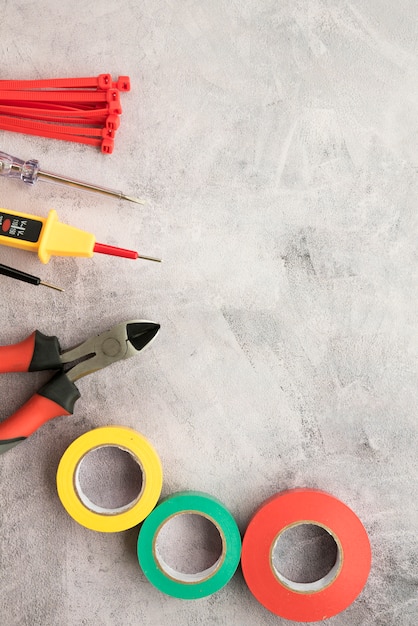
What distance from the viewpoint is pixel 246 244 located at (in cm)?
130

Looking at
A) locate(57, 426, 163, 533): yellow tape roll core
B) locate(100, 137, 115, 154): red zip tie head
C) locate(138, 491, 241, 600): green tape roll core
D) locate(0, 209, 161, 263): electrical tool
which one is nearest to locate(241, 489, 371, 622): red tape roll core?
locate(138, 491, 241, 600): green tape roll core

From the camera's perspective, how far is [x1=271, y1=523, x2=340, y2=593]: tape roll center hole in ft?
4.35

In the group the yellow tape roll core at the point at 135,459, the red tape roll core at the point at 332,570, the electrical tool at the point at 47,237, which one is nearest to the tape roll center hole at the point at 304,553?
the red tape roll core at the point at 332,570

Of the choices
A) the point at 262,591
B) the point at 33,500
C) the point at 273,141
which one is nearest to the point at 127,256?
the point at 273,141

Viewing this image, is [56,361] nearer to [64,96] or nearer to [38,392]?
[38,392]

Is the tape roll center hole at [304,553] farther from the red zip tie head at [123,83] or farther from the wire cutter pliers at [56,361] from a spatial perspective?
the red zip tie head at [123,83]

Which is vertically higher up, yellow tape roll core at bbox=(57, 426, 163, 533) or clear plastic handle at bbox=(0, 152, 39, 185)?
clear plastic handle at bbox=(0, 152, 39, 185)

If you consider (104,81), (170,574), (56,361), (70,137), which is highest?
(104,81)

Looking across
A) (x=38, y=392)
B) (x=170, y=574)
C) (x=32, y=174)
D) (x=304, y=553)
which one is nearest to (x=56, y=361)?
(x=38, y=392)

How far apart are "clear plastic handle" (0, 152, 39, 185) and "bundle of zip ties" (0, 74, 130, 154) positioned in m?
0.06

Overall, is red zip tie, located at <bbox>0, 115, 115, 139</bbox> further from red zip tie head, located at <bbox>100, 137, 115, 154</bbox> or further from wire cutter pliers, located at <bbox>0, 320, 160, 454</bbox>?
wire cutter pliers, located at <bbox>0, 320, 160, 454</bbox>

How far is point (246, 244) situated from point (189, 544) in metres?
0.59

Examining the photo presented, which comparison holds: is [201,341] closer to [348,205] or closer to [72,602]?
[348,205]

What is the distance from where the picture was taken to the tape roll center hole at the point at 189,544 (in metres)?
1.33
